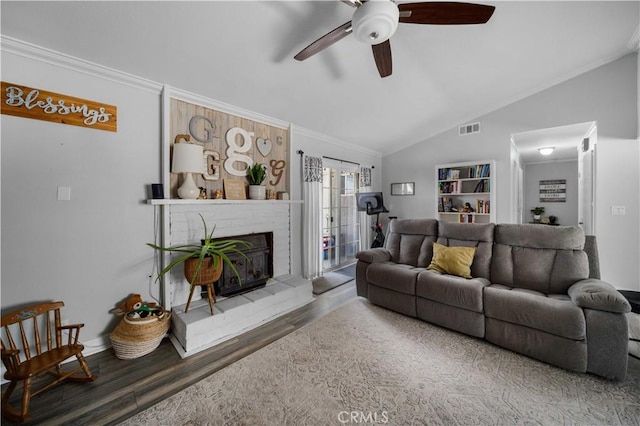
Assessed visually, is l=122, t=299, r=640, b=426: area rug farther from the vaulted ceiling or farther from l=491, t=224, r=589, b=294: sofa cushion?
Answer: the vaulted ceiling

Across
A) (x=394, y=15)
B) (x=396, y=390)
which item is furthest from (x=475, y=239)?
(x=394, y=15)

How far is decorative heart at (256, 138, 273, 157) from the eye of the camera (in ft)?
11.3

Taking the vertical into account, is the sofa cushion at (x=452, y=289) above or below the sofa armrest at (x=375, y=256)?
below

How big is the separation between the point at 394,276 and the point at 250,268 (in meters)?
1.76

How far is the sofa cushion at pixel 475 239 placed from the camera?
2.74 meters

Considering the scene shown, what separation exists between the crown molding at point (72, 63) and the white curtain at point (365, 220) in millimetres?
3852

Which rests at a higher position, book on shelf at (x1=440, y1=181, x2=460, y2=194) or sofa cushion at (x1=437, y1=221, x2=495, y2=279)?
book on shelf at (x1=440, y1=181, x2=460, y2=194)

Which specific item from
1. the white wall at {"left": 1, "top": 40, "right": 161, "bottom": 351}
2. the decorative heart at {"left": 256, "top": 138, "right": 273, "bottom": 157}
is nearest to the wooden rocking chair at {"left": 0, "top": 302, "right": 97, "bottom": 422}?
the white wall at {"left": 1, "top": 40, "right": 161, "bottom": 351}

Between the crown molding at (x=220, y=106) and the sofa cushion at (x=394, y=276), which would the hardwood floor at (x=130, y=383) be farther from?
the crown molding at (x=220, y=106)

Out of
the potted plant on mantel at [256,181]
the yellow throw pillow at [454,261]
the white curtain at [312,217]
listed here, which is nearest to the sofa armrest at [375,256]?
the yellow throw pillow at [454,261]

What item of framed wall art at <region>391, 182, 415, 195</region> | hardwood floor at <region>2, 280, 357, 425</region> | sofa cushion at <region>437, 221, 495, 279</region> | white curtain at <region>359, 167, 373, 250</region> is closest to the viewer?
hardwood floor at <region>2, 280, 357, 425</region>

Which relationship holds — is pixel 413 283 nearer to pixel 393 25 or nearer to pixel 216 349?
pixel 216 349

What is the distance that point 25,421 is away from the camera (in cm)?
152

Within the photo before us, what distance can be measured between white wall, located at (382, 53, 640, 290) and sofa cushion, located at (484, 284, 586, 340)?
7.12 ft
